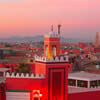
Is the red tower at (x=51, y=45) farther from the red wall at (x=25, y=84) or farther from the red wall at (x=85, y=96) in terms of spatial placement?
the red wall at (x=85, y=96)

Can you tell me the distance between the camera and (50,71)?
1648 centimetres

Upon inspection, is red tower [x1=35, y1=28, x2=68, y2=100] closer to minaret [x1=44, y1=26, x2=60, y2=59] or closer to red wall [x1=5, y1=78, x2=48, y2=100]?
minaret [x1=44, y1=26, x2=60, y2=59]

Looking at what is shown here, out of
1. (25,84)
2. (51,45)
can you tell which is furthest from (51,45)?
(25,84)

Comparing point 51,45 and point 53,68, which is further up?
point 51,45

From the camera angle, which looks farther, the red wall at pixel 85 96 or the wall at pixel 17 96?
the red wall at pixel 85 96

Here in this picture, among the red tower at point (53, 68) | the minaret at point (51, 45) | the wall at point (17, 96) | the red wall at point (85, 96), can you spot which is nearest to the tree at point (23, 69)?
the red wall at point (85, 96)

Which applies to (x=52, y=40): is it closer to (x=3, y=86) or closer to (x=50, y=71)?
(x=50, y=71)

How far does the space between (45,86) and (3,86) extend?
6.82ft

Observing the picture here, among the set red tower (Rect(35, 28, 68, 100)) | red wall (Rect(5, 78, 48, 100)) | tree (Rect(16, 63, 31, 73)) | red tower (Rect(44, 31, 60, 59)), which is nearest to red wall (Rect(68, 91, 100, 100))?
red tower (Rect(35, 28, 68, 100))

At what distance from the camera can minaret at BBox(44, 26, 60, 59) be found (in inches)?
666

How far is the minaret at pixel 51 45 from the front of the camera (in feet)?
55.5

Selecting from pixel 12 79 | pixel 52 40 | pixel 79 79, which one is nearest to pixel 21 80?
pixel 12 79

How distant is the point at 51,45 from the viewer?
16953mm

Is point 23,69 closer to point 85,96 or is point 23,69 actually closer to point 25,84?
point 85,96
